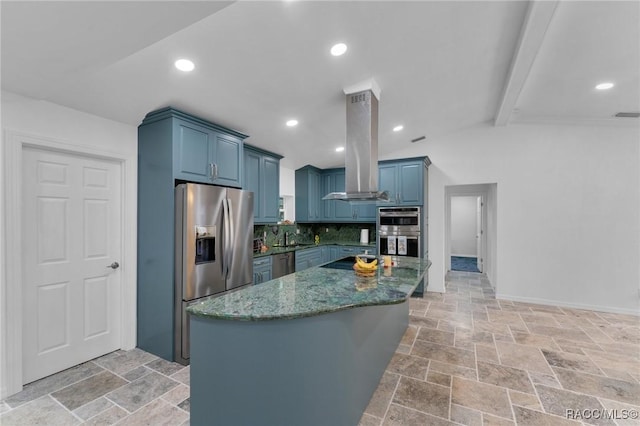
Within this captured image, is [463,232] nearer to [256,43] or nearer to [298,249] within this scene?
[298,249]

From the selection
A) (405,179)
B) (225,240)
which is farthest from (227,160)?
(405,179)

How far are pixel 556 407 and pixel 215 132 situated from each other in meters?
3.96

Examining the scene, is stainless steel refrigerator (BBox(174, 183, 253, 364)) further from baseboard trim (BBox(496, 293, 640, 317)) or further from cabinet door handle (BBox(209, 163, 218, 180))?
baseboard trim (BBox(496, 293, 640, 317))

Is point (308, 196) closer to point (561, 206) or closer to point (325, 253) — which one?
point (325, 253)

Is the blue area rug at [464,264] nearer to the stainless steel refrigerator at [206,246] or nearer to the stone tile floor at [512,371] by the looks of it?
the stone tile floor at [512,371]

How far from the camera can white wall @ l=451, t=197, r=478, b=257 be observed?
9562 millimetres

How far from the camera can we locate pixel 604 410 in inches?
82.6

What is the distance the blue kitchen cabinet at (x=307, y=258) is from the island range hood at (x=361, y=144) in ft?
6.78

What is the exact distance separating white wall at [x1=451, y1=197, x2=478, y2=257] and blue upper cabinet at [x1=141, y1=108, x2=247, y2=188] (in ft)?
27.7

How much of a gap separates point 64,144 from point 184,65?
4.42 ft

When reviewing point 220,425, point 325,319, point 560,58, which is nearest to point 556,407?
point 325,319

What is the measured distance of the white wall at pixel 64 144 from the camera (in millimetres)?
2176

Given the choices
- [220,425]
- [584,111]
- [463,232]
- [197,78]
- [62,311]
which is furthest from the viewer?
[463,232]

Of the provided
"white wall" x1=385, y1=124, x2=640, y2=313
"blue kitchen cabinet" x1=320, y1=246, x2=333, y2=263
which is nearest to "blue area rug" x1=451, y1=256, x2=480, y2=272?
"white wall" x1=385, y1=124, x2=640, y2=313
